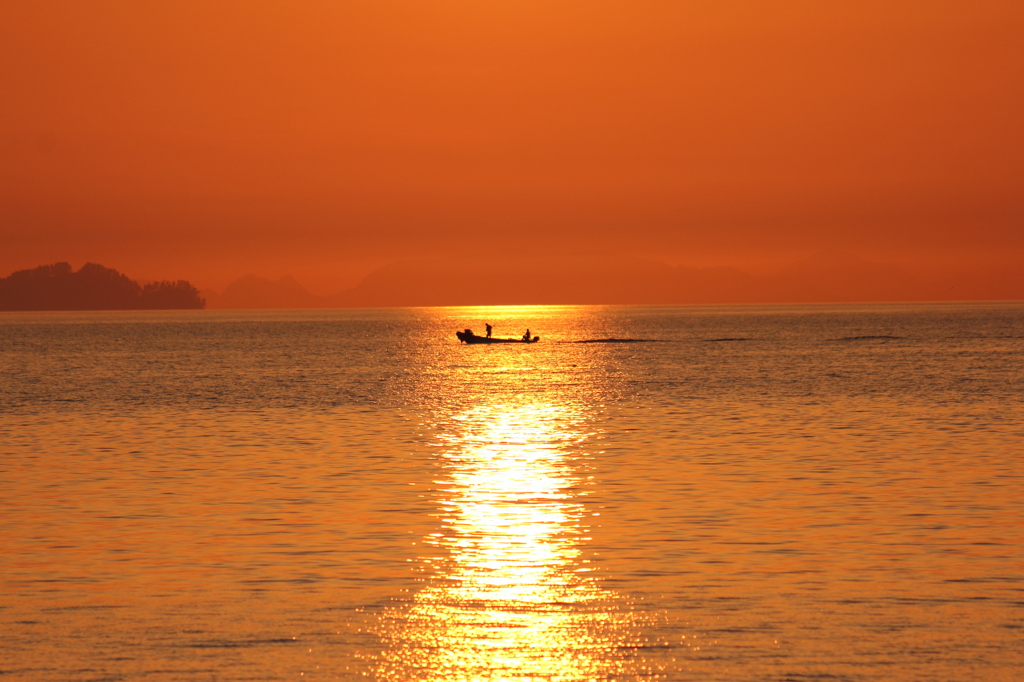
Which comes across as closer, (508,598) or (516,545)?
(508,598)

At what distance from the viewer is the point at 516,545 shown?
23.6 m

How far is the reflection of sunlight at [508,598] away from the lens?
604 inches

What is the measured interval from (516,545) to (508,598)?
15.7ft

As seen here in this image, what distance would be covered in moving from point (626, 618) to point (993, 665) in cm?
505

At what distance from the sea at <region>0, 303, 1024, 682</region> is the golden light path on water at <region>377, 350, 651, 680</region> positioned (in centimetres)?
7

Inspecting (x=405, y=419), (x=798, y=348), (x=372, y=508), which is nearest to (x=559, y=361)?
(x=798, y=348)

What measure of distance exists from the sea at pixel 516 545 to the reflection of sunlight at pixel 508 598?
0.23 feet

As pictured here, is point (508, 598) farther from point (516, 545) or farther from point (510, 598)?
point (516, 545)

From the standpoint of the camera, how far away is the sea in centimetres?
1593

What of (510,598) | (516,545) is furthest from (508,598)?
(516,545)

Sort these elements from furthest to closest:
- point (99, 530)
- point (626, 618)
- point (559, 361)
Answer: point (559, 361), point (99, 530), point (626, 618)

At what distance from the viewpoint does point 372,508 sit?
28.6 meters

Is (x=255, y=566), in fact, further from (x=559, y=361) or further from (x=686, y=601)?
(x=559, y=361)

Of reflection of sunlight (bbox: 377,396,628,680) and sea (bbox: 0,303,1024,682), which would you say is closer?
reflection of sunlight (bbox: 377,396,628,680)
